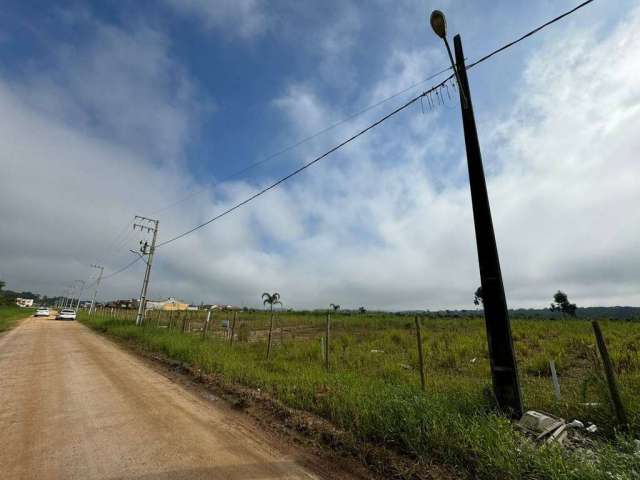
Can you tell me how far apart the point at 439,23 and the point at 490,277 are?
12.9 ft

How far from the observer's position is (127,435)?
4.39m

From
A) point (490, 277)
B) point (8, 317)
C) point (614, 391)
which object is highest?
point (8, 317)

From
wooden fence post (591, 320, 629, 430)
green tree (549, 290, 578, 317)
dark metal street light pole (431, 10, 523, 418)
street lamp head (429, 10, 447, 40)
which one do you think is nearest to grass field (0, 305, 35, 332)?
→ dark metal street light pole (431, 10, 523, 418)

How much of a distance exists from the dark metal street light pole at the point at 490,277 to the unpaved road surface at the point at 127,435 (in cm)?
262

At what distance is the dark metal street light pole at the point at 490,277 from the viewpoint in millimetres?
4383

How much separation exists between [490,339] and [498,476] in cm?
189

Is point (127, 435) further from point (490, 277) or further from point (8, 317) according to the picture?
point (8, 317)

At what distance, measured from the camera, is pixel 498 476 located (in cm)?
313

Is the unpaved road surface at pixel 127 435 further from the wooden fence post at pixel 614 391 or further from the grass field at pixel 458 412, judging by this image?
the wooden fence post at pixel 614 391

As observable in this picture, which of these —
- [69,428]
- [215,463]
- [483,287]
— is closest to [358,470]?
[215,463]

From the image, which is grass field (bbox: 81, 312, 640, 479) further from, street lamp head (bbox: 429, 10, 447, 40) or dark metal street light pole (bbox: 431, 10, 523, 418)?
street lamp head (bbox: 429, 10, 447, 40)

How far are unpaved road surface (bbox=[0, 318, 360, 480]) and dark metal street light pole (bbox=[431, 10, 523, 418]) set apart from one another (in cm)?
262

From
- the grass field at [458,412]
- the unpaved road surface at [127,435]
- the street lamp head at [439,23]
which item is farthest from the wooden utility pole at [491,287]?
the unpaved road surface at [127,435]

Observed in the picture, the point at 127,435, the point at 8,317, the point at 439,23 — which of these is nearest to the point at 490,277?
the point at 439,23
